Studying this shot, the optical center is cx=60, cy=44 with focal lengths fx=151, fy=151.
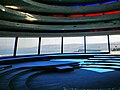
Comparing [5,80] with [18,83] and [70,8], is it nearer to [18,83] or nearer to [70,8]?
[18,83]

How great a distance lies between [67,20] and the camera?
16.3m

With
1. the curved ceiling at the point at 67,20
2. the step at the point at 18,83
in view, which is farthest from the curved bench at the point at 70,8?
the step at the point at 18,83

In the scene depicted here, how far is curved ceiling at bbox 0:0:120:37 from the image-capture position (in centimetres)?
1495

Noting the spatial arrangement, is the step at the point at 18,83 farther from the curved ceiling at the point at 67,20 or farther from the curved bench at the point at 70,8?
the curved ceiling at the point at 67,20

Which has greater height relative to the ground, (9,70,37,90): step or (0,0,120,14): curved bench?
(0,0,120,14): curved bench

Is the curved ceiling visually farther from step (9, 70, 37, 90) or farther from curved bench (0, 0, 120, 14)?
step (9, 70, 37, 90)

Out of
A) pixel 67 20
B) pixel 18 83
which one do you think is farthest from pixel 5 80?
pixel 67 20

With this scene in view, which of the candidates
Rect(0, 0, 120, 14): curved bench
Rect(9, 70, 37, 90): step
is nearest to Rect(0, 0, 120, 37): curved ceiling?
Rect(0, 0, 120, 14): curved bench

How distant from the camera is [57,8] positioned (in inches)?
599

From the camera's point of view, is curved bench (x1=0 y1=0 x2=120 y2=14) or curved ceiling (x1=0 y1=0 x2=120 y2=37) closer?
curved bench (x1=0 y1=0 x2=120 y2=14)

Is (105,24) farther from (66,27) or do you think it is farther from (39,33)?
(39,33)

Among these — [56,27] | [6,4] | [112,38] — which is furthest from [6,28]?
[112,38]

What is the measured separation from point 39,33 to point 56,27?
2.04 meters

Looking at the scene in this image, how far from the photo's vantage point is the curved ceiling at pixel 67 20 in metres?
14.9
